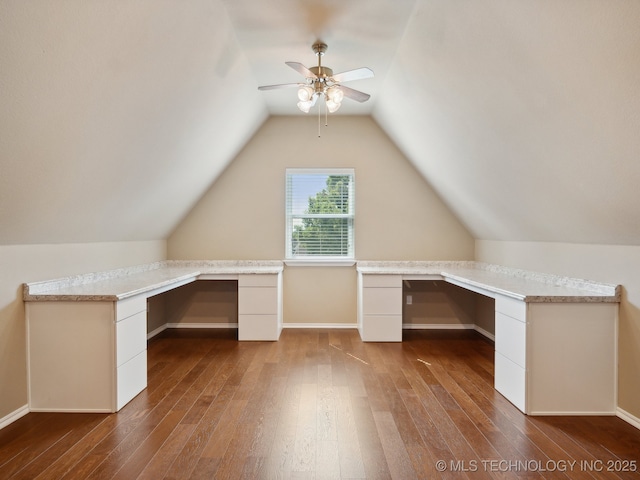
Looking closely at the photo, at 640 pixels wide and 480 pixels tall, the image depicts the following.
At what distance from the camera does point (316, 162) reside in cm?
488

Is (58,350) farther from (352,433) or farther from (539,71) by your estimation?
(539,71)

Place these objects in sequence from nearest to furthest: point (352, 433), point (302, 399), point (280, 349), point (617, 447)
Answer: point (617, 447)
point (352, 433)
point (302, 399)
point (280, 349)

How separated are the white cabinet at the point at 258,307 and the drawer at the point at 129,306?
142cm

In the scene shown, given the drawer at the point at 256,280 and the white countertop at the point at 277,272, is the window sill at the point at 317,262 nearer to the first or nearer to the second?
the white countertop at the point at 277,272

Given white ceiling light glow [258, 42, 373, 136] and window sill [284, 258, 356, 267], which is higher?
white ceiling light glow [258, 42, 373, 136]

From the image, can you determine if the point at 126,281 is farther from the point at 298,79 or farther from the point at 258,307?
the point at 298,79

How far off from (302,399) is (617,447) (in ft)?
6.46

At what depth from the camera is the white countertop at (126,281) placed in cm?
256

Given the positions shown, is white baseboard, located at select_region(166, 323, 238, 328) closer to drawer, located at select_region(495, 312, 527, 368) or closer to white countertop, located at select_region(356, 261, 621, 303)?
white countertop, located at select_region(356, 261, 621, 303)

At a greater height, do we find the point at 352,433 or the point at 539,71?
the point at 539,71

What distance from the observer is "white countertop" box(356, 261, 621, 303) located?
2545mm

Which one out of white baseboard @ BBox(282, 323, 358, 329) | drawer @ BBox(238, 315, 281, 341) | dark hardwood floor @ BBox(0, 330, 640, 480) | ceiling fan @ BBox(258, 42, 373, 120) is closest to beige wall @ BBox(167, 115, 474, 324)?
white baseboard @ BBox(282, 323, 358, 329)

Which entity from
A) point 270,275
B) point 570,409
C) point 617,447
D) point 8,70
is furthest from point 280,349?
point 8,70

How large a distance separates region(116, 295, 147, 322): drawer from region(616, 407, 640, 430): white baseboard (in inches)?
138
